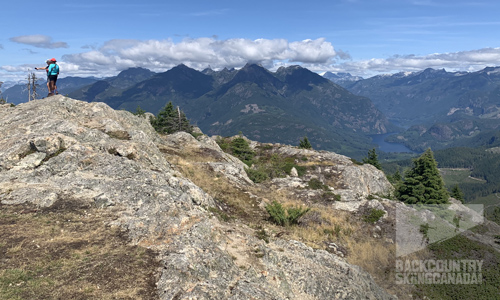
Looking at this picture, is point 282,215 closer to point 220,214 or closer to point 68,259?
point 220,214

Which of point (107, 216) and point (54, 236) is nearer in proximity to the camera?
point (54, 236)

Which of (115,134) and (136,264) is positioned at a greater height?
(115,134)

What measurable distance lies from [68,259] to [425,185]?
49.7 meters

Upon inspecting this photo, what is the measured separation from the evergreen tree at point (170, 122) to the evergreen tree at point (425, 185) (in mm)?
56892

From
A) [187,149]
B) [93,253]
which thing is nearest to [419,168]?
[187,149]

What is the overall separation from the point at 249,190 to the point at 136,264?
19026 mm

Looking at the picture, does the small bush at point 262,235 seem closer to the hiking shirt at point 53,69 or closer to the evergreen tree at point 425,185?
the hiking shirt at point 53,69

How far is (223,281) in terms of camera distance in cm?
1115

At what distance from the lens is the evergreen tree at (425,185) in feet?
143

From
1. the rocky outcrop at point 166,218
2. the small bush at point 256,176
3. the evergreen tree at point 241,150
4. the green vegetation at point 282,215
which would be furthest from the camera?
the evergreen tree at point 241,150

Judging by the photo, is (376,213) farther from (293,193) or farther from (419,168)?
(419,168)

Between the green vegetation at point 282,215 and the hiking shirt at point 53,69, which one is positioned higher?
the hiking shirt at point 53,69

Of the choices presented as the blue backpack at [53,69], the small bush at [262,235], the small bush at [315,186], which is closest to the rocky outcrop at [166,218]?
the small bush at [262,235]

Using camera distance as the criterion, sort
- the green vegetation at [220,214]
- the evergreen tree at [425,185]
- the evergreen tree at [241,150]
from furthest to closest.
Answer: the evergreen tree at [241,150]
the evergreen tree at [425,185]
the green vegetation at [220,214]
